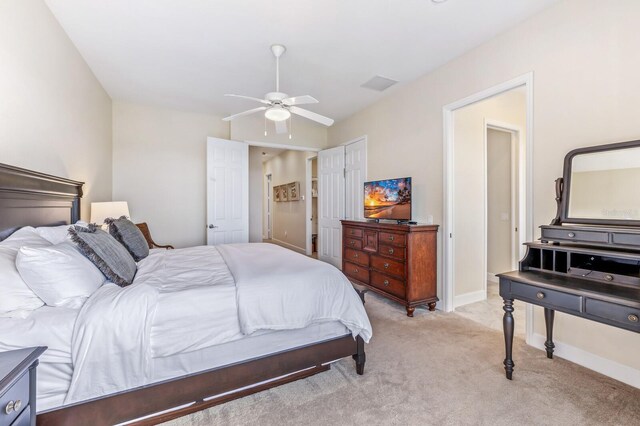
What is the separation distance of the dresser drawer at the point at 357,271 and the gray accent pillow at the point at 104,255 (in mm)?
2632

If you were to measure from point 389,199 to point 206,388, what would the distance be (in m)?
2.84

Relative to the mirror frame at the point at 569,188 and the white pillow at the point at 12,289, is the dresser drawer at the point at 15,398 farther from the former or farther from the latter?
the mirror frame at the point at 569,188

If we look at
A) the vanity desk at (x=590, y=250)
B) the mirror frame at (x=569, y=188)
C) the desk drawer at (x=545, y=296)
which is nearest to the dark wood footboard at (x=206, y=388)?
the desk drawer at (x=545, y=296)

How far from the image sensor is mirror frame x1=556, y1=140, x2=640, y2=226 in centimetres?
180

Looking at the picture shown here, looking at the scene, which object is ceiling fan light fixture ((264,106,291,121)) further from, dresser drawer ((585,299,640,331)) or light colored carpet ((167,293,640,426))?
dresser drawer ((585,299,640,331))

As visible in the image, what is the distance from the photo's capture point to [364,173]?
447 centimetres

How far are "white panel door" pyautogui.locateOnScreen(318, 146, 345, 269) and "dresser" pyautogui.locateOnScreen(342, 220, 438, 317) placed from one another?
1398 mm

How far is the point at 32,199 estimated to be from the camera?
1.88m

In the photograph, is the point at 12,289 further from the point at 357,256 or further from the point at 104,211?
the point at 357,256

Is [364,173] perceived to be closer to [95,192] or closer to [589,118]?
[589,118]

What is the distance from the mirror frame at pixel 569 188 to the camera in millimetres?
1796

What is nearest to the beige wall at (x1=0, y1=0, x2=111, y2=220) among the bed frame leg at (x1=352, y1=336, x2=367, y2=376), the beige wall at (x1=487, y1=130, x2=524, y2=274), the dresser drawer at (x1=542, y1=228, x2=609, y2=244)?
the bed frame leg at (x1=352, y1=336, x2=367, y2=376)

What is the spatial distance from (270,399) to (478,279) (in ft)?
9.79

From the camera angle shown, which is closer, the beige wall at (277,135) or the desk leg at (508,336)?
the desk leg at (508,336)
